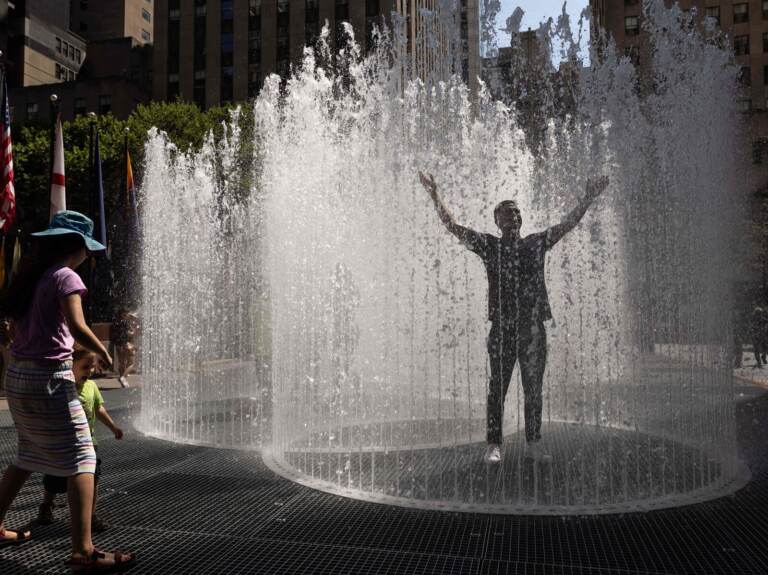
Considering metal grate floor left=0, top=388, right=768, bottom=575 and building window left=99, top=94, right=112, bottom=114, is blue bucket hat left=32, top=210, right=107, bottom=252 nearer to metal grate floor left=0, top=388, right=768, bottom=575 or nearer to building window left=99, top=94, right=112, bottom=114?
metal grate floor left=0, top=388, right=768, bottom=575

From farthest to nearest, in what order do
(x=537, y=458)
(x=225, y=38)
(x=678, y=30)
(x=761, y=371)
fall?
(x=225, y=38), (x=761, y=371), (x=678, y=30), (x=537, y=458)

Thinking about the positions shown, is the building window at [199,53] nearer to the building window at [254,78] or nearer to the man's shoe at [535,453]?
the building window at [254,78]

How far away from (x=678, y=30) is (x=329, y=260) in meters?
4.88

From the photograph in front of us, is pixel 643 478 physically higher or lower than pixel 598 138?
lower

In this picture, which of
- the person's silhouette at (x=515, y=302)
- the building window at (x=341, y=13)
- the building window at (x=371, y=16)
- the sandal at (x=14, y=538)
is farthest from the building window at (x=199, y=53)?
the sandal at (x=14, y=538)

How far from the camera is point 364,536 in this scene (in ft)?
11.6

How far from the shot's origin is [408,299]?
9.73m

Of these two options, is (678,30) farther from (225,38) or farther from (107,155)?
(225,38)

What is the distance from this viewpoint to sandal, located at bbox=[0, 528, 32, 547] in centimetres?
326

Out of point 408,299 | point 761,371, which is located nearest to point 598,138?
point 408,299

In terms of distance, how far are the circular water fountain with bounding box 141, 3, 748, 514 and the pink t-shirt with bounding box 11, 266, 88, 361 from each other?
232cm

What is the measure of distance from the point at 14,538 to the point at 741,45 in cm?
5372

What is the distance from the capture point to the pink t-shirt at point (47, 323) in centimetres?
285

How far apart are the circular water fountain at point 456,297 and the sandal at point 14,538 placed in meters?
1.89
